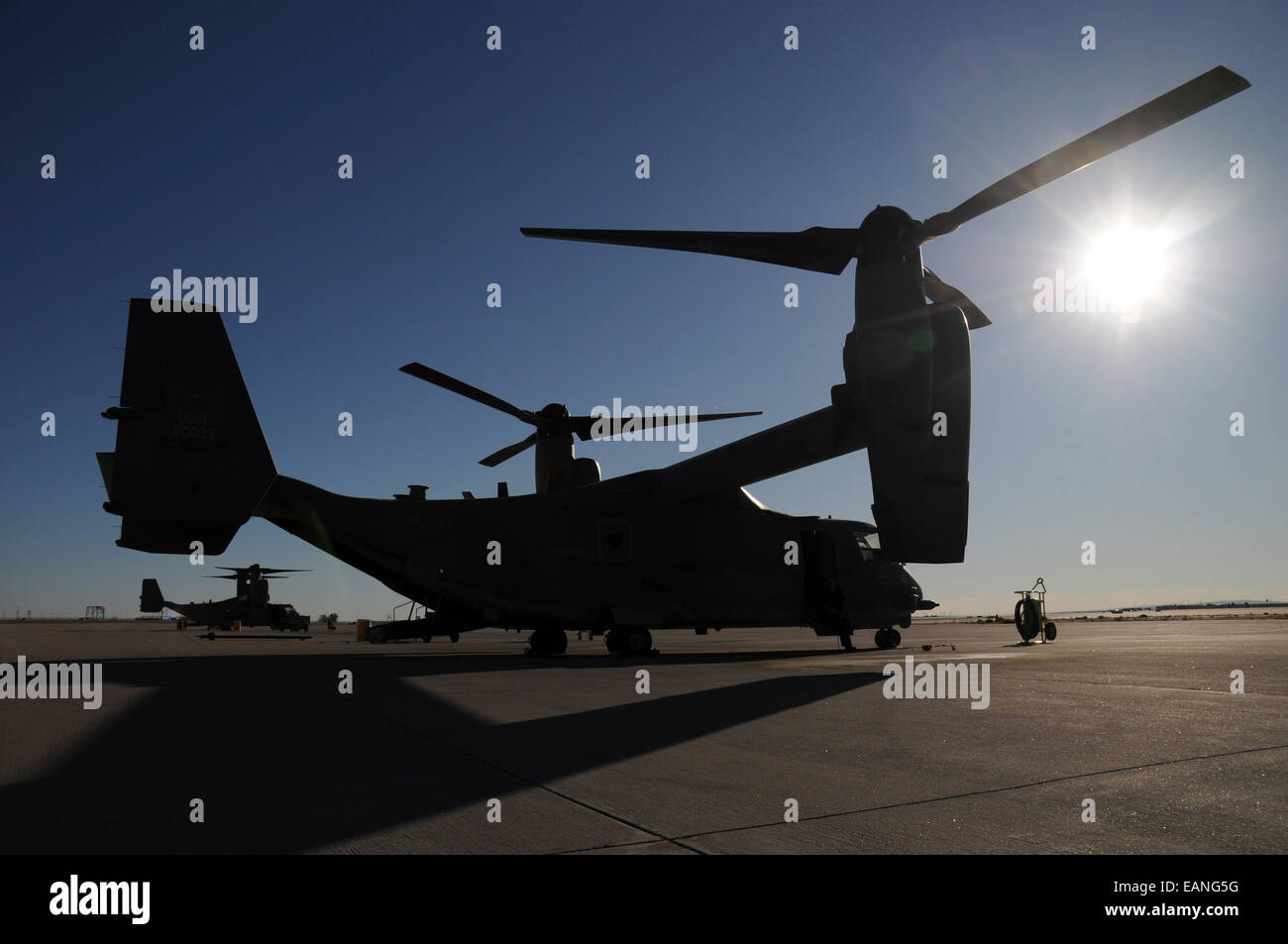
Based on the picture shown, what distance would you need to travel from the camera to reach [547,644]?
20.2 m

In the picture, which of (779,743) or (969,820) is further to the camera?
(779,743)

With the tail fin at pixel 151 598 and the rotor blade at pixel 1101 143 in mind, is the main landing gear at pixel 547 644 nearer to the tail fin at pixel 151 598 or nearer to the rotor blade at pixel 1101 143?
the rotor blade at pixel 1101 143

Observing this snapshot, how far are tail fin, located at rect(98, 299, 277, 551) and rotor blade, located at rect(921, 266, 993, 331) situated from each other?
50.8 ft

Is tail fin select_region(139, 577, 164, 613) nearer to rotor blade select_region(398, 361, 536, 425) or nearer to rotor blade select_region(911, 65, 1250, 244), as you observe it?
rotor blade select_region(398, 361, 536, 425)

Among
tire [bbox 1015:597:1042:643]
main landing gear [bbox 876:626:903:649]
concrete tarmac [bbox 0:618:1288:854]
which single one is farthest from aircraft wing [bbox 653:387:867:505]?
tire [bbox 1015:597:1042:643]

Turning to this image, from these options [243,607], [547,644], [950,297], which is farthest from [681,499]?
[243,607]

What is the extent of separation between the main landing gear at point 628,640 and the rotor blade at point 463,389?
7700 millimetres

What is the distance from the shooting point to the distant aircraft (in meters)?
47.7

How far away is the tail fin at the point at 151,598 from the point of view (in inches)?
2009

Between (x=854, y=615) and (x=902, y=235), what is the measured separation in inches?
417

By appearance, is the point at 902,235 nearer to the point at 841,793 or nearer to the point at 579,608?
the point at 579,608

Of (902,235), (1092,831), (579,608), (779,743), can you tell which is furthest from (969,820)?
(579,608)

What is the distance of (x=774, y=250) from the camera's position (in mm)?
16656

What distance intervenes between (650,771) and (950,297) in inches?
663
